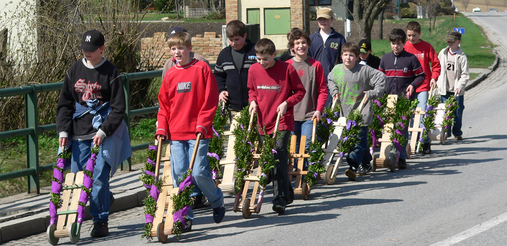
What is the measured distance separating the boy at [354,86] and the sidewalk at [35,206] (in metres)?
2.67

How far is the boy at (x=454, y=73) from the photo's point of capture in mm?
11906

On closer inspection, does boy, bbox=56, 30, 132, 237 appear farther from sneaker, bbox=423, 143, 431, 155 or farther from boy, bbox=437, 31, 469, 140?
boy, bbox=437, 31, 469, 140

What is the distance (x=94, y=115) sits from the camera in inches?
260

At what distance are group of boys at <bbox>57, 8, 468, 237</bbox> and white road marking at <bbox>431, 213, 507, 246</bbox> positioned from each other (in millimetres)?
1747

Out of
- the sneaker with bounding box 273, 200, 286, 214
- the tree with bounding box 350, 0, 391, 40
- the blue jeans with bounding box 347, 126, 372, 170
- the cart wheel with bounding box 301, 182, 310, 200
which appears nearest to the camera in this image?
the sneaker with bounding box 273, 200, 286, 214

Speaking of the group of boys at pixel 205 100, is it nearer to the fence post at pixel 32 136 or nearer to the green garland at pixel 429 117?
the green garland at pixel 429 117

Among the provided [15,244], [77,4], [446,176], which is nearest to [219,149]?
[15,244]

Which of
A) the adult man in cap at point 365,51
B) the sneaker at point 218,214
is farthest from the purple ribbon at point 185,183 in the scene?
the adult man in cap at point 365,51

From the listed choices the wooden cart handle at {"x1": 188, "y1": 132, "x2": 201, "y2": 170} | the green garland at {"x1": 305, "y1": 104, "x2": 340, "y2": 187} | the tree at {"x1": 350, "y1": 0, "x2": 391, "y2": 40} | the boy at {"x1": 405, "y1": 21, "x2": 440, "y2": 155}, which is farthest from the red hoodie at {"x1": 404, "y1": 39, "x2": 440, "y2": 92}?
the tree at {"x1": 350, "y1": 0, "x2": 391, "y2": 40}

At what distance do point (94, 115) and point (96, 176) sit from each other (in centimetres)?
56

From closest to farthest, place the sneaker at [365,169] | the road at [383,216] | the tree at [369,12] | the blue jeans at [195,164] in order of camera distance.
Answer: the road at [383,216], the blue jeans at [195,164], the sneaker at [365,169], the tree at [369,12]

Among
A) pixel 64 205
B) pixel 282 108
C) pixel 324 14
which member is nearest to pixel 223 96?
pixel 282 108

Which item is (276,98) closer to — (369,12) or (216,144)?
(216,144)

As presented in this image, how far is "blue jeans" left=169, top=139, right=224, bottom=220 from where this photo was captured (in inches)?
254
